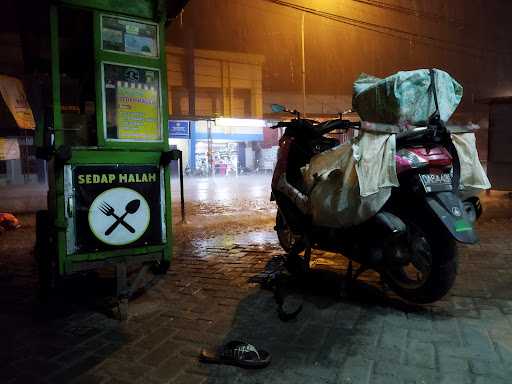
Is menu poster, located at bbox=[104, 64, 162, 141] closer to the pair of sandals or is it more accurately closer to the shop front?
the pair of sandals

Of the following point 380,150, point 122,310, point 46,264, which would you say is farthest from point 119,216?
point 380,150

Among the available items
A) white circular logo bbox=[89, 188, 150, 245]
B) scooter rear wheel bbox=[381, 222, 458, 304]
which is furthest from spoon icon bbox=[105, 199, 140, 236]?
scooter rear wheel bbox=[381, 222, 458, 304]

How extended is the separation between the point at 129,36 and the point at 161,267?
2.43 m

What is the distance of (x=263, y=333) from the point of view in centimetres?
332

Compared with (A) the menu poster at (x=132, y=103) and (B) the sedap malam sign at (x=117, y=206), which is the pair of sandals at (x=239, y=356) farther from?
(A) the menu poster at (x=132, y=103)

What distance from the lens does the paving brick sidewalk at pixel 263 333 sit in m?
2.69

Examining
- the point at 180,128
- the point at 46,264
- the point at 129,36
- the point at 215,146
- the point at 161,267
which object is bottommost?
the point at 161,267

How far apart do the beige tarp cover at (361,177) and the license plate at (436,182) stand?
252 mm

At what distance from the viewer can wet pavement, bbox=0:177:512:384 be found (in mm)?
2699

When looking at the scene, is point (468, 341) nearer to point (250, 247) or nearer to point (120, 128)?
point (120, 128)

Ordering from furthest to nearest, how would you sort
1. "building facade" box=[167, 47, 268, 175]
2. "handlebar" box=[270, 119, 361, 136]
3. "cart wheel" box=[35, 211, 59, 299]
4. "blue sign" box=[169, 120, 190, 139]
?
"building facade" box=[167, 47, 268, 175] → "blue sign" box=[169, 120, 190, 139] → "handlebar" box=[270, 119, 361, 136] → "cart wheel" box=[35, 211, 59, 299]

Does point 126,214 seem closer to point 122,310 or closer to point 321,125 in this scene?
point 122,310

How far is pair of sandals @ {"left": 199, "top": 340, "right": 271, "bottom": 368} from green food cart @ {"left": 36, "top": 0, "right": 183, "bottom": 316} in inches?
53.0

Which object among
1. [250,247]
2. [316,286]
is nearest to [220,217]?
[250,247]
